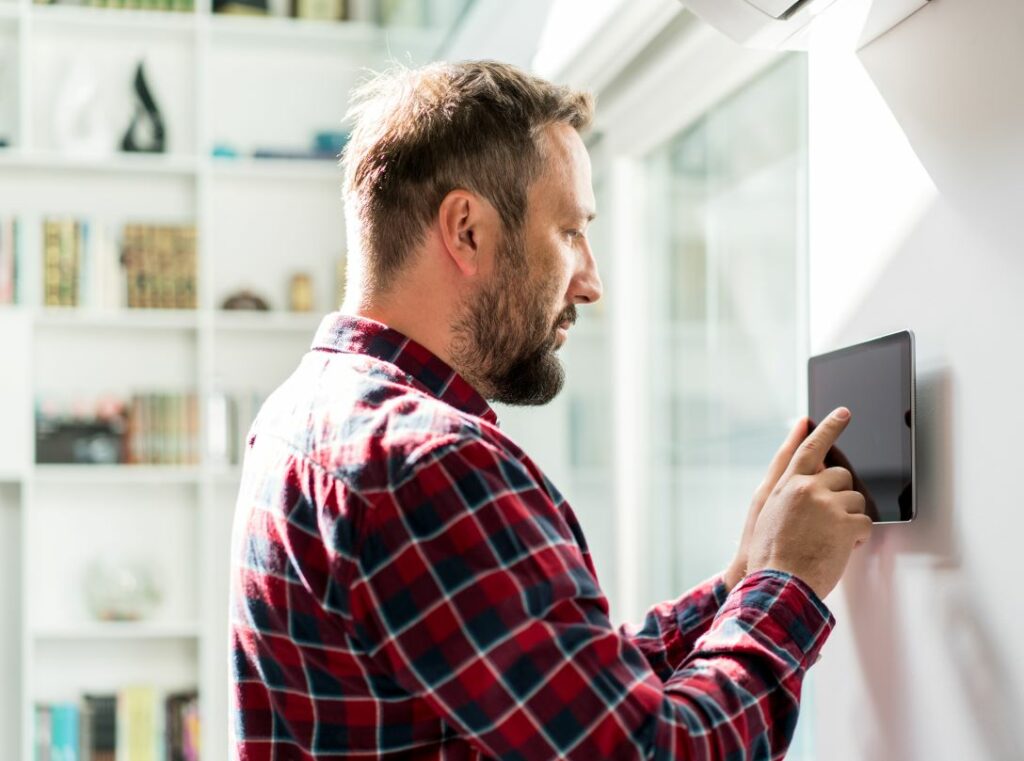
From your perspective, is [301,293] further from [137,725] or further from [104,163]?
[137,725]

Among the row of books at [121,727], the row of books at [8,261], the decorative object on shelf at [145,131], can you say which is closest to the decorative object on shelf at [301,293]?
the decorative object on shelf at [145,131]

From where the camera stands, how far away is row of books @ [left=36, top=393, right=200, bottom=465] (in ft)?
11.4

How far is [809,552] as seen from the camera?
3.55ft

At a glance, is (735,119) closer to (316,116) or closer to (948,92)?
(948,92)

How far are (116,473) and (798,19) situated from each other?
2658 mm

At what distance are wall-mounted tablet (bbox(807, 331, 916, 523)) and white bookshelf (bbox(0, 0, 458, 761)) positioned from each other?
2.33 m

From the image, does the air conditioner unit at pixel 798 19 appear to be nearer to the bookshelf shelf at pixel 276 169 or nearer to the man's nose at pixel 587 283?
the man's nose at pixel 587 283

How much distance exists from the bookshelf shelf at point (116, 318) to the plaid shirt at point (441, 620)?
257 centimetres

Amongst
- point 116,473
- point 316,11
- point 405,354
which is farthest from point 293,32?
point 405,354

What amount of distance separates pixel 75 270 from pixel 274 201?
59cm

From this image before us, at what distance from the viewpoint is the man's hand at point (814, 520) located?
3.53 feet

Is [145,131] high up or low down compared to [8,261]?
up

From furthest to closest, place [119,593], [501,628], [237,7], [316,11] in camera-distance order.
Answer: [316,11] → [237,7] → [119,593] → [501,628]

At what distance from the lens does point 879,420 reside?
1.12m
